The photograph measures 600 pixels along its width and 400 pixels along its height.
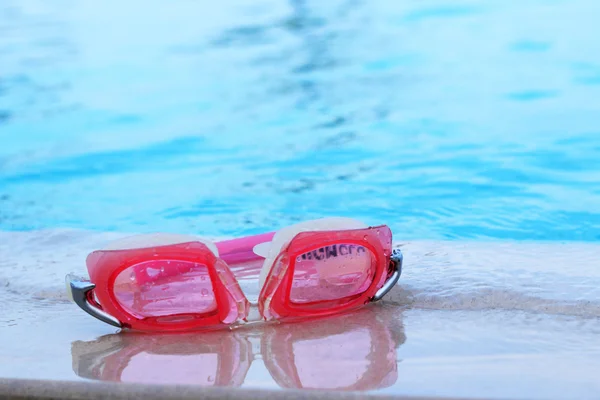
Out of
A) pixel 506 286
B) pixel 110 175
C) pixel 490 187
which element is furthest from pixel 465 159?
pixel 506 286

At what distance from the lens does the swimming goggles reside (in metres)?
1.33

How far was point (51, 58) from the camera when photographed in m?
7.08

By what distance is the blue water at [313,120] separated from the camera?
3561 millimetres

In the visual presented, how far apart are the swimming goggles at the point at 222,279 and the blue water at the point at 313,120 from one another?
5.70ft

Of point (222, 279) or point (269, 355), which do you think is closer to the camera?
point (269, 355)

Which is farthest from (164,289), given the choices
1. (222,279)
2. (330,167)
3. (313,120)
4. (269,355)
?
(313,120)

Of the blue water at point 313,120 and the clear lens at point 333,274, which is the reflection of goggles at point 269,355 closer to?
the clear lens at point 333,274

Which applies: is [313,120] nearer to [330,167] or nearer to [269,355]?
[330,167]

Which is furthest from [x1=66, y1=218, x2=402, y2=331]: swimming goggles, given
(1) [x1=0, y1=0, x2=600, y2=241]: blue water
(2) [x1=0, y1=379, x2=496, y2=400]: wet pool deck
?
(1) [x1=0, y1=0, x2=600, y2=241]: blue water

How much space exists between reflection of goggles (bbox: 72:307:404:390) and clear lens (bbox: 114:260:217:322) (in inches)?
1.9

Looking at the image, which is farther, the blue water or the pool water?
the blue water

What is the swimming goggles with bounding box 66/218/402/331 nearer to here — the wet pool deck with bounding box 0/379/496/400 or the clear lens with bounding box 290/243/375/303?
the clear lens with bounding box 290/243/375/303

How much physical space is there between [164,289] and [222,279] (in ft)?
0.36

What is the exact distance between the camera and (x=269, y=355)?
1225 millimetres
